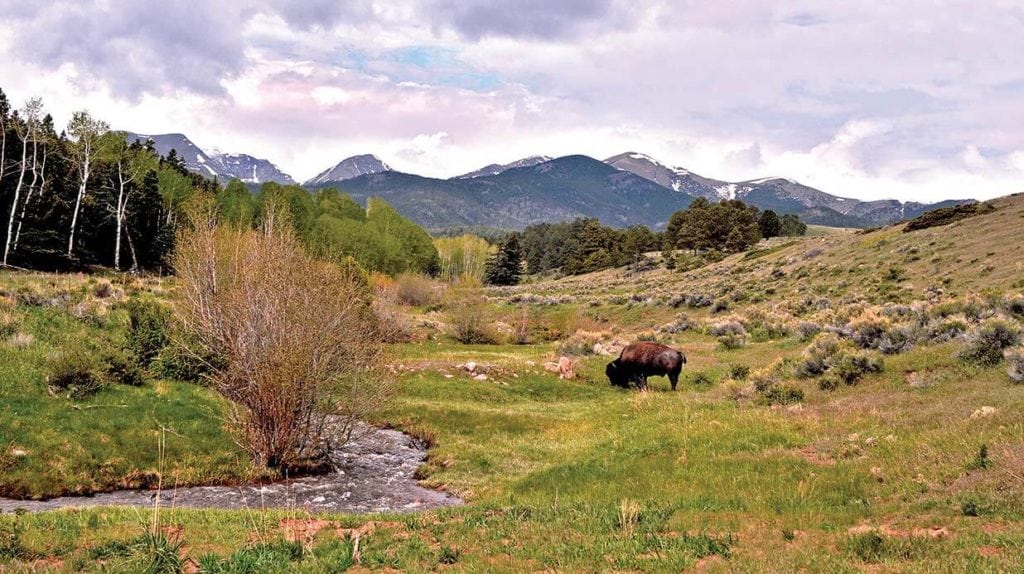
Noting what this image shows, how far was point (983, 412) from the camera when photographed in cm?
1214

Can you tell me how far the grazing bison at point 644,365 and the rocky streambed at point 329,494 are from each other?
39.4ft

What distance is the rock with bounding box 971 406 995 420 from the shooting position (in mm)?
11994

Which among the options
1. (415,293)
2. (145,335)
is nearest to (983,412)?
(145,335)

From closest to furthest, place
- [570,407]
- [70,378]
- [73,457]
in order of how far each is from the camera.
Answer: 1. [73,457]
2. [70,378]
3. [570,407]

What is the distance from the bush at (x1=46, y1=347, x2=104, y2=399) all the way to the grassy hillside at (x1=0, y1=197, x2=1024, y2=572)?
6.32 ft

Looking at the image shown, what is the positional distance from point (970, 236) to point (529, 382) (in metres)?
39.7

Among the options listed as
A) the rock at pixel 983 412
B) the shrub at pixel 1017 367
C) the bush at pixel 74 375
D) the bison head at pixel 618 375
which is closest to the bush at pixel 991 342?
the shrub at pixel 1017 367

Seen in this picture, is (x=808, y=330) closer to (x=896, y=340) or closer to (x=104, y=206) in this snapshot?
(x=896, y=340)

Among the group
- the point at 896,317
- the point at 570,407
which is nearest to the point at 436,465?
the point at 570,407

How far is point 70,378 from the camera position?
20.1 meters

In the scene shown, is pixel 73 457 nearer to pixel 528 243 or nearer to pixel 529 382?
pixel 529 382

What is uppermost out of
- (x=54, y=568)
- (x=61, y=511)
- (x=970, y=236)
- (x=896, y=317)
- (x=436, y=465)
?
(x=970, y=236)

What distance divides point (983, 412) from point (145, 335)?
86.6ft

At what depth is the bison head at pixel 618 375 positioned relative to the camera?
99.0 ft
